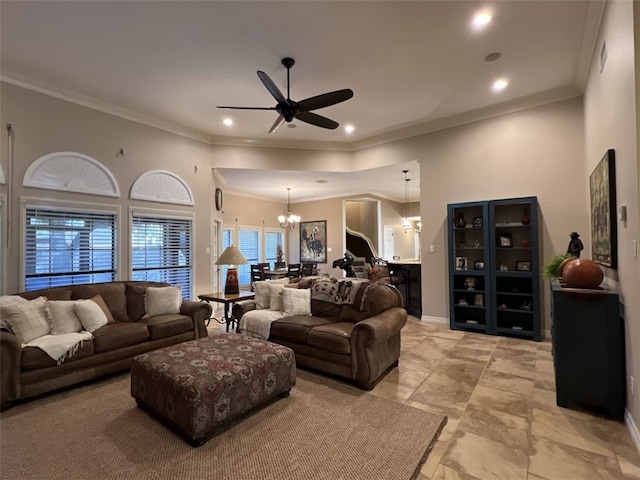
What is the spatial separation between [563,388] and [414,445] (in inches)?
57.0

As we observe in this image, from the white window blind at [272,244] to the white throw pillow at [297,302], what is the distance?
5669 millimetres

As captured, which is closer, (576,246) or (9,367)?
(9,367)

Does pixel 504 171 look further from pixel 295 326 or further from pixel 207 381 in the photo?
pixel 207 381

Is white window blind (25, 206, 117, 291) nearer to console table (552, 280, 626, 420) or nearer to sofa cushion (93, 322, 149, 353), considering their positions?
sofa cushion (93, 322, 149, 353)

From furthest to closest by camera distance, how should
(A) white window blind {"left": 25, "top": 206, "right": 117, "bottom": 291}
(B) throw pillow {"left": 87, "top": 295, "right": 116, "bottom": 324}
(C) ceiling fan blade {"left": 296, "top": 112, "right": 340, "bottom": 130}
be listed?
(A) white window blind {"left": 25, "top": 206, "right": 117, "bottom": 291} < (B) throw pillow {"left": 87, "top": 295, "right": 116, "bottom": 324} < (C) ceiling fan blade {"left": 296, "top": 112, "right": 340, "bottom": 130}

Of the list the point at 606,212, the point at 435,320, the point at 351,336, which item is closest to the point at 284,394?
the point at 351,336

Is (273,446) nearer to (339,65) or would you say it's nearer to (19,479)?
(19,479)

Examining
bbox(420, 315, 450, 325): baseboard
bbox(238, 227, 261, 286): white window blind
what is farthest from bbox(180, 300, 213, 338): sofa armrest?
bbox(238, 227, 261, 286): white window blind

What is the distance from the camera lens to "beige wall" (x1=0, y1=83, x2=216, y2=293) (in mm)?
3639

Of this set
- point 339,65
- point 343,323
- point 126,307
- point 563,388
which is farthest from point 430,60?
point 126,307

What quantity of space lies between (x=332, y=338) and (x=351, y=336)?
0.22 metres

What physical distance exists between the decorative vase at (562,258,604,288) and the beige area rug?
1580mm

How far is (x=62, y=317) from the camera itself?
321 cm

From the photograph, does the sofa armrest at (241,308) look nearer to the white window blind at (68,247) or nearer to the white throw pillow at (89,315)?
the white throw pillow at (89,315)
